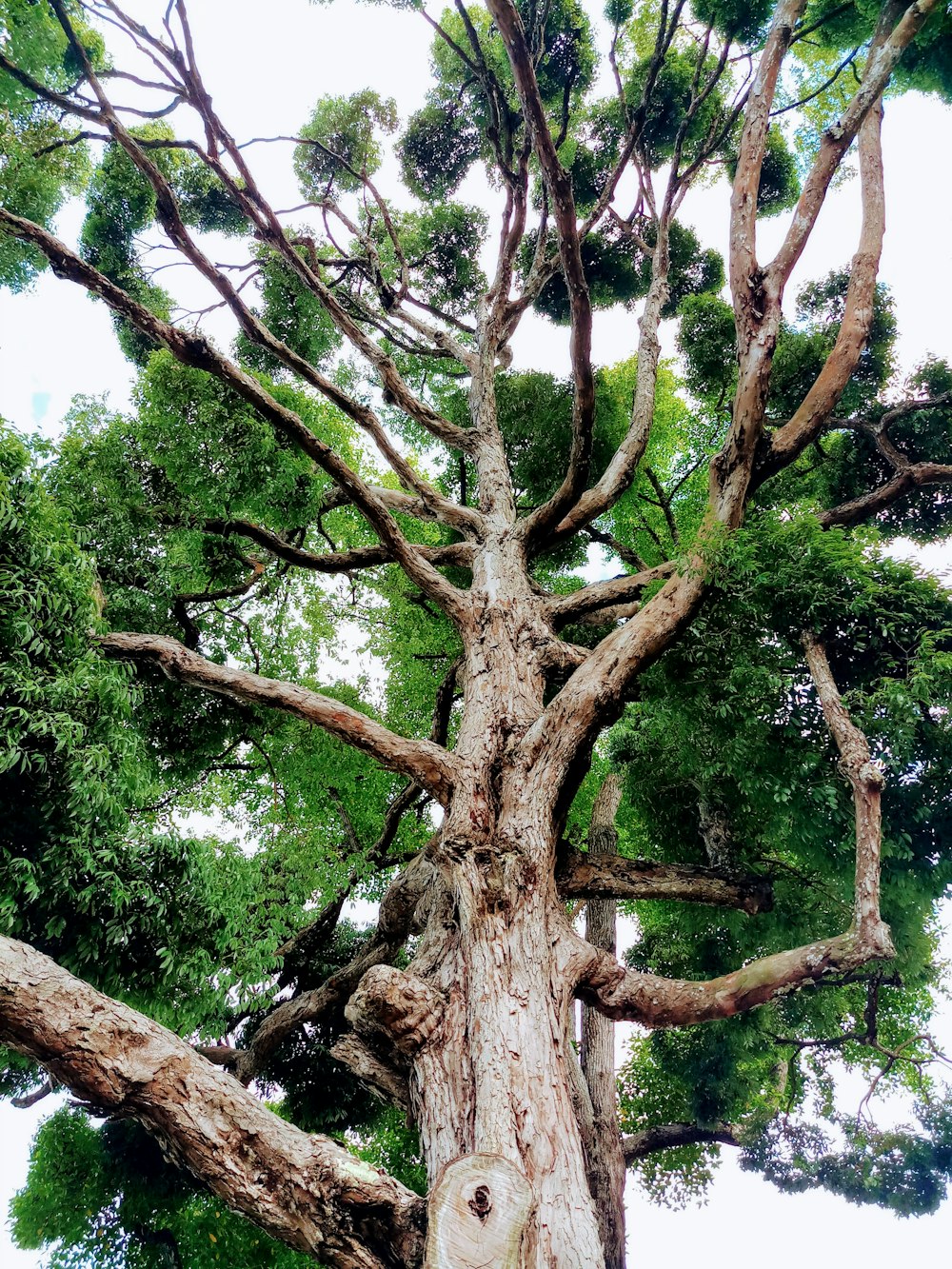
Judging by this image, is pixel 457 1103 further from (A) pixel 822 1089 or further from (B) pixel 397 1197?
(A) pixel 822 1089

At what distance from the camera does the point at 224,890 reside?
4992 mm

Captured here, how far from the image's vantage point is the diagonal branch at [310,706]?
461 cm

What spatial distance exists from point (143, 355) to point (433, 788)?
30.4 feet

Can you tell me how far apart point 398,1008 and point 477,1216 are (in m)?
1.31

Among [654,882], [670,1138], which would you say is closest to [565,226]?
[654,882]

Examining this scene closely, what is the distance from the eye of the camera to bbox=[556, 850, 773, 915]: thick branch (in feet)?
16.8

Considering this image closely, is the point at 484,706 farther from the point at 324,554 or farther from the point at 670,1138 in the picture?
the point at 670,1138

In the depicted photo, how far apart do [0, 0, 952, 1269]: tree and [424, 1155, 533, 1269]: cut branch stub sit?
10 millimetres

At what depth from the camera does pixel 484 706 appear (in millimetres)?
5305

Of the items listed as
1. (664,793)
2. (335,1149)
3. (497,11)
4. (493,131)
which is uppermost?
(493,131)

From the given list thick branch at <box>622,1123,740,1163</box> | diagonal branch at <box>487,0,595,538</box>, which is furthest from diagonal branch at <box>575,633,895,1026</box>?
thick branch at <box>622,1123,740,1163</box>

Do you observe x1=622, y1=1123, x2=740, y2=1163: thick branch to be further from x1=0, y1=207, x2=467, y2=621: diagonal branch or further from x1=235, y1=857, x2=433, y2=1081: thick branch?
x1=0, y1=207, x2=467, y2=621: diagonal branch

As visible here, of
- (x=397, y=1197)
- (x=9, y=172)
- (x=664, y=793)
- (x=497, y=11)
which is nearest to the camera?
(x=397, y=1197)

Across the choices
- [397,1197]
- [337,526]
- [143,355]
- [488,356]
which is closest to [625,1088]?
[397,1197]
